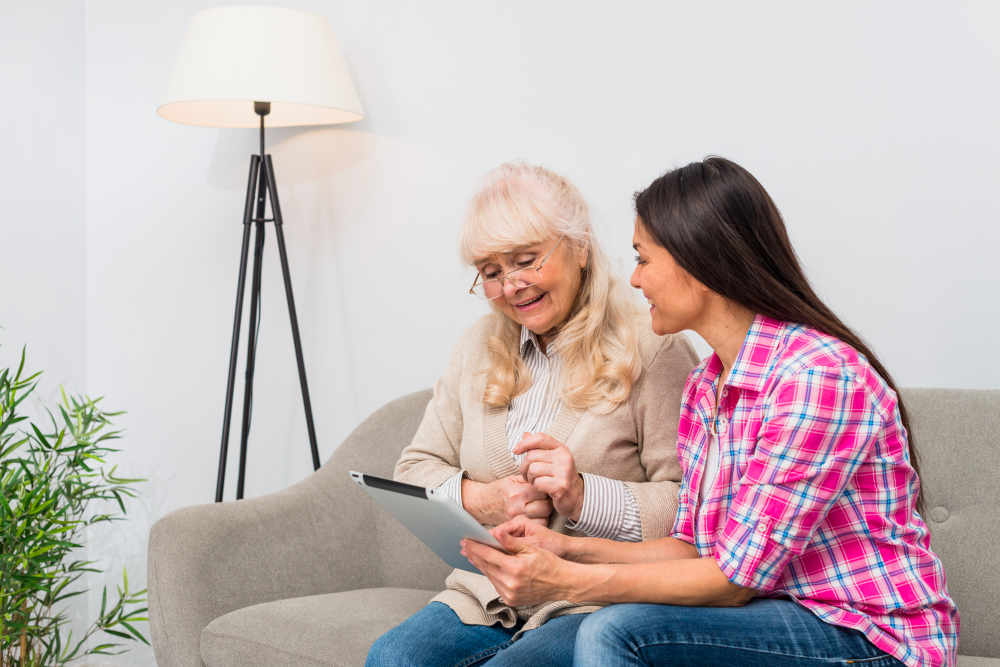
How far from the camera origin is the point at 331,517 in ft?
6.19

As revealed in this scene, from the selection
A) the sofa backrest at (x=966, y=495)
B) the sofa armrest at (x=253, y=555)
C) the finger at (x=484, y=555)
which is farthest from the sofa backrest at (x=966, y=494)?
the sofa armrest at (x=253, y=555)

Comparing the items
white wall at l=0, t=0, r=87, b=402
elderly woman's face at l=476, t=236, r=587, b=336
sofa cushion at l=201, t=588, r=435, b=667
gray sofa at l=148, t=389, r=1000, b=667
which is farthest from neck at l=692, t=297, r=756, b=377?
white wall at l=0, t=0, r=87, b=402

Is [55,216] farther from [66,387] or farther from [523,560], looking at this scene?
[523,560]

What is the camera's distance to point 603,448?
4.57 ft

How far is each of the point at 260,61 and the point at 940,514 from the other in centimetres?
185

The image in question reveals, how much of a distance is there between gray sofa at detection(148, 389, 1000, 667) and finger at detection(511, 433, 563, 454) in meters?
0.47

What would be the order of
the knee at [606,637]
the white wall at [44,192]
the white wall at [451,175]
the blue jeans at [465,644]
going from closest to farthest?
the knee at [606,637] < the blue jeans at [465,644] < the white wall at [451,175] < the white wall at [44,192]

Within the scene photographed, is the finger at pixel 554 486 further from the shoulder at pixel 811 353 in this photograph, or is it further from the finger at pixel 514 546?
the shoulder at pixel 811 353

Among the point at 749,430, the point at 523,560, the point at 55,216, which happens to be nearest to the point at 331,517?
the point at 523,560

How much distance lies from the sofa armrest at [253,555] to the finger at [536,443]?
28.9 inches

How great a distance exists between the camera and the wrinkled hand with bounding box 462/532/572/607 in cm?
104

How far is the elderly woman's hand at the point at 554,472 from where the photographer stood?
4.17 feet

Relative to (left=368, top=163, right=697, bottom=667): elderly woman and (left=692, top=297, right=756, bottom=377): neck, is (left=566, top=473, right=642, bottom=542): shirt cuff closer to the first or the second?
(left=368, top=163, right=697, bottom=667): elderly woman

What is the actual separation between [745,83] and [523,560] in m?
1.35
